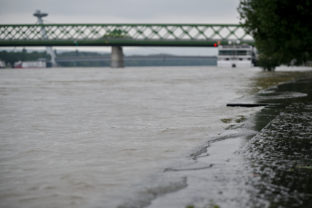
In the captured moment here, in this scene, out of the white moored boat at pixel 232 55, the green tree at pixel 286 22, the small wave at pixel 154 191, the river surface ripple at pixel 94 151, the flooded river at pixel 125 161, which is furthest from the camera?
the white moored boat at pixel 232 55

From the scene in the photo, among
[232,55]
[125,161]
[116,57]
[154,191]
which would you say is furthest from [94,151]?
[116,57]

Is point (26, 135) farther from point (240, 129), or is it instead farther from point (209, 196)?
point (209, 196)

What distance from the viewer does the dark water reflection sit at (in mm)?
4562

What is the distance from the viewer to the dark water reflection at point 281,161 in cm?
456

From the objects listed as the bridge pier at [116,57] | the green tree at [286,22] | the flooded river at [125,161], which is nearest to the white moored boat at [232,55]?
the bridge pier at [116,57]

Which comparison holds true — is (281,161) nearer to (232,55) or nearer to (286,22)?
(286,22)

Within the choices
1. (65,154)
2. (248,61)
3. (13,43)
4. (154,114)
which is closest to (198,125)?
(154,114)

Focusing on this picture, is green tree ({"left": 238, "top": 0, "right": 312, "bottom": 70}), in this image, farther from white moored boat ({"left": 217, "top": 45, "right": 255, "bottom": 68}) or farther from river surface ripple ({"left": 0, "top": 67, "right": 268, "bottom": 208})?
white moored boat ({"left": 217, "top": 45, "right": 255, "bottom": 68})

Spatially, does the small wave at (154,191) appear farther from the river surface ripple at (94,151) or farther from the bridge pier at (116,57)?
the bridge pier at (116,57)

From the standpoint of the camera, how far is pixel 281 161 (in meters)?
6.21

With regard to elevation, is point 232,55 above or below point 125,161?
below

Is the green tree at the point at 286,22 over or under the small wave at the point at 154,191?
over

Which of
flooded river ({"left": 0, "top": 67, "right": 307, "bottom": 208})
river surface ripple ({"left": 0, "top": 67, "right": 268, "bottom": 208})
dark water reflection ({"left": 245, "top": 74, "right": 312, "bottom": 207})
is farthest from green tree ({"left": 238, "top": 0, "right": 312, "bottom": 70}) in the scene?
dark water reflection ({"left": 245, "top": 74, "right": 312, "bottom": 207})

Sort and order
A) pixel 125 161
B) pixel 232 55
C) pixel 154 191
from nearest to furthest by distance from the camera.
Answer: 1. pixel 154 191
2. pixel 125 161
3. pixel 232 55
